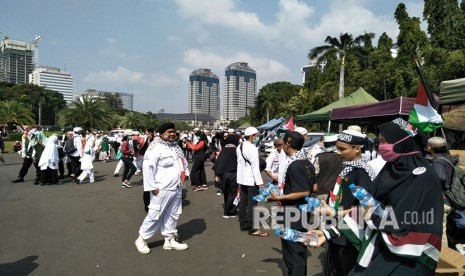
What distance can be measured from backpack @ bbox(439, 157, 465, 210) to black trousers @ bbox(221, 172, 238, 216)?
3943 mm

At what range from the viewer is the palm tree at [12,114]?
4972 cm

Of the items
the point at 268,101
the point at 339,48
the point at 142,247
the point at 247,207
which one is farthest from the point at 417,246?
the point at 268,101

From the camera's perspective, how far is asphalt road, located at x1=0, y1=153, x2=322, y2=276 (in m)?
4.95

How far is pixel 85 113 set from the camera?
5122cm

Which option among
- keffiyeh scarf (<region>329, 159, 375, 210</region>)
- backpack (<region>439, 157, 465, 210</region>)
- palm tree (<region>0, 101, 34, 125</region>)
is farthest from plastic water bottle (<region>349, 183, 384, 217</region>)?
palm tree (<region>0, 101, 34, 125</region>)

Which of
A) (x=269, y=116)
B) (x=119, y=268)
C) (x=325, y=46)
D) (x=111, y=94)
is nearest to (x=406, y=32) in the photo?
(x=325, y=46)

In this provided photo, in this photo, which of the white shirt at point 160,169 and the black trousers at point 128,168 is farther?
the black trousers at point 128,168

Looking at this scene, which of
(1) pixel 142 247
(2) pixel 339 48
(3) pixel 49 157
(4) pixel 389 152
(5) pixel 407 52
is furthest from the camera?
(2) pixel 339 48

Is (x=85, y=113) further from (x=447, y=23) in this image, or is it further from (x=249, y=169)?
(x=249, y=169)

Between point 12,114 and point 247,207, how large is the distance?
173 feet

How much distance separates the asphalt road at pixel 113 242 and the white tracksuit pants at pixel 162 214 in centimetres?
32

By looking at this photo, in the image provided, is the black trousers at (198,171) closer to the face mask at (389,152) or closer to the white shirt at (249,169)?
the white shirt at (249,169)

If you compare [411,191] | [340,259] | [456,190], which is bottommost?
[340,259]

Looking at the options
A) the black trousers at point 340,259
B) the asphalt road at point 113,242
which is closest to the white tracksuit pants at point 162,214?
the asphalt road at point 113,242
